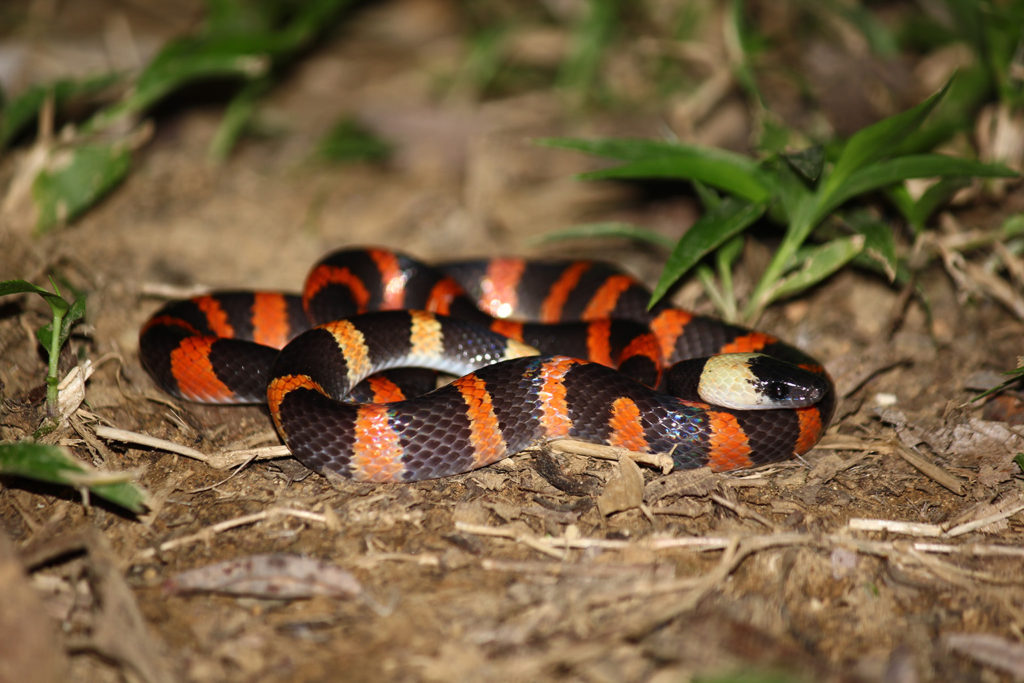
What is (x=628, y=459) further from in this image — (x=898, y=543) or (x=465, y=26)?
(x=465, y=26)

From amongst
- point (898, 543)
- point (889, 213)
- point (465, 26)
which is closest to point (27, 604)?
point (898, 543)

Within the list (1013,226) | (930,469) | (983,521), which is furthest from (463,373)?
(1013,226)

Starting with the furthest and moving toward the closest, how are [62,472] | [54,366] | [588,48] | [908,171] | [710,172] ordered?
[588,48] → [710,172] → [908,171] → [54,366] → [62,472]

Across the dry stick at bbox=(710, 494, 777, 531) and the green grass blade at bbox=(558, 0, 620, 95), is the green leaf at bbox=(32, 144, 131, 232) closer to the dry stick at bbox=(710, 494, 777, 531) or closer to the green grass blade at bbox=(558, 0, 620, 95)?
the green grass blade at bbox=(558, 0, 620, 95)

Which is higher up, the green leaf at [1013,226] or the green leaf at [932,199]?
the green leaf at [932,199]

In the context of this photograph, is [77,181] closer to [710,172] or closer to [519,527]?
[519,527]

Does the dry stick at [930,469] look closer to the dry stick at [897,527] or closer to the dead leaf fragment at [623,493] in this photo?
the dry stick at [897,527]

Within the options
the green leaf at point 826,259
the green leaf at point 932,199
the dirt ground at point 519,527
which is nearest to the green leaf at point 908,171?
the green leaf at point 932,199
